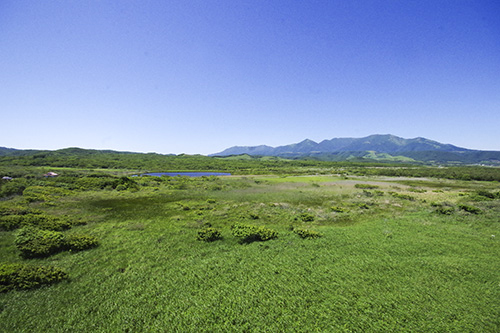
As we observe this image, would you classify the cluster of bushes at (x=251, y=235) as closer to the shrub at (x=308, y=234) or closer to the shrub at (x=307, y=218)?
the shrub at (x=308, y=234)

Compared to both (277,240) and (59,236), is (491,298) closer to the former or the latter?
(277,240)

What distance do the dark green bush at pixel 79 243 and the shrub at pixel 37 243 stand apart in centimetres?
39

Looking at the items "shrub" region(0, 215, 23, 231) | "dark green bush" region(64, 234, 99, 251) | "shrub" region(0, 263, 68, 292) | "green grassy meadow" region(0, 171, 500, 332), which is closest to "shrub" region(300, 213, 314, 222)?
"green grassy meadow" region(0, 171, 500, 332)

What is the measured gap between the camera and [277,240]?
1652 centimetres

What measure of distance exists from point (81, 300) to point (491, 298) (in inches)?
803

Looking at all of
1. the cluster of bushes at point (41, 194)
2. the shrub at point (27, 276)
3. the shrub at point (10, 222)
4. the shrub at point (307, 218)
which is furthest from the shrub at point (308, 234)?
the cluster of bushes at point (41, 194)

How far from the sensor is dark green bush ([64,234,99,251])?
14.2 meters

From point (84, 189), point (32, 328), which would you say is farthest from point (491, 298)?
point (84, 189)

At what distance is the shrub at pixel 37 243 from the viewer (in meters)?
13.1

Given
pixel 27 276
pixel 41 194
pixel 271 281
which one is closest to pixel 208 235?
pixel 271 281

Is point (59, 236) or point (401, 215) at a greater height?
point (59, 236)

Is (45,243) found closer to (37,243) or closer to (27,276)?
(37,243)

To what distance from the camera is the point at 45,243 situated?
45.3ft

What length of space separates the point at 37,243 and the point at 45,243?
16.3 inches
